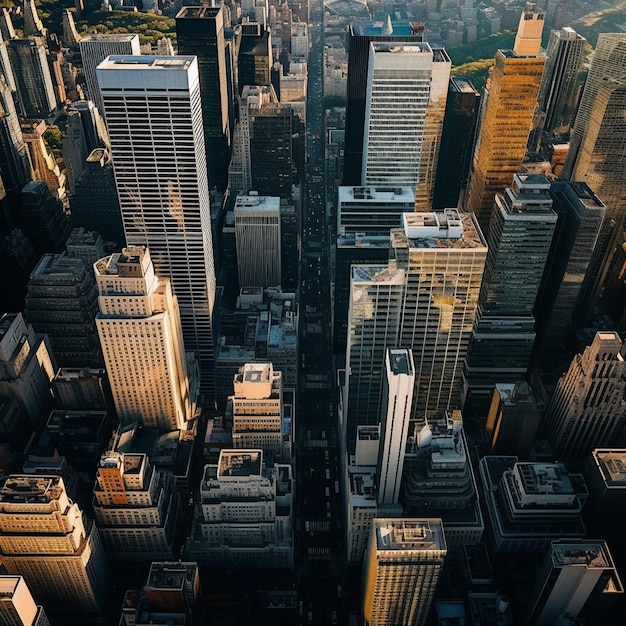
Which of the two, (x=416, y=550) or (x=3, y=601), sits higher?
(x=416, y=550)
